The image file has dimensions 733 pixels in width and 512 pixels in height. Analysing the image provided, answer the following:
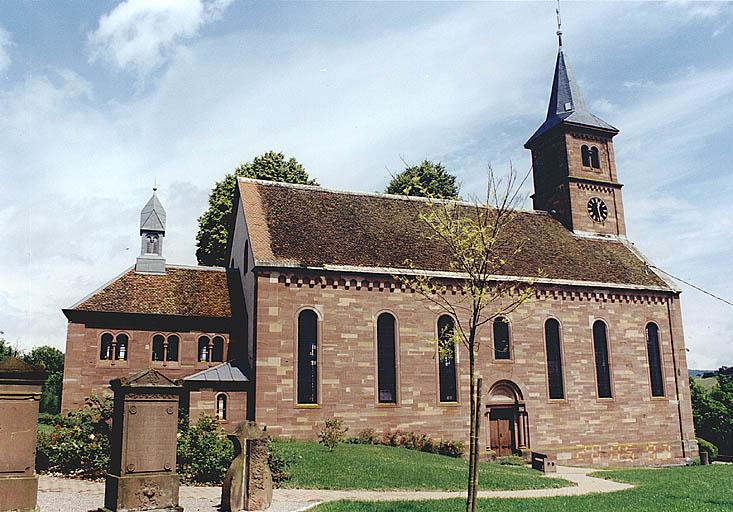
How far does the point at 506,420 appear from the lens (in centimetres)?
3067

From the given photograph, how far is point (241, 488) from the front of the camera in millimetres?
14008

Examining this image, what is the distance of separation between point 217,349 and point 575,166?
82.6ft

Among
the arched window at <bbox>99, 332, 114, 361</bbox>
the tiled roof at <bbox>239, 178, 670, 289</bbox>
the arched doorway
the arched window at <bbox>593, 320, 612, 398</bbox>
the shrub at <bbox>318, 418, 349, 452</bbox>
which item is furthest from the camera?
the arched window at <bbox>593, 320, 612, 398</bbox>

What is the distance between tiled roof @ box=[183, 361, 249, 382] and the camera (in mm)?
25750

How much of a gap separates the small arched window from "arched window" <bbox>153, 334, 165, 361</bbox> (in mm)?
4300

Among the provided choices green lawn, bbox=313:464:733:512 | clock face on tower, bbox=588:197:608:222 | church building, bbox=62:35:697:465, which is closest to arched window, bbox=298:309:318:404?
church building, bbox=62:35:697:465

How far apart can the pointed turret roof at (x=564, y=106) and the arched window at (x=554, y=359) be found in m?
14.7

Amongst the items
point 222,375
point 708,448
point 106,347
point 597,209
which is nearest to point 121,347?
point 106,347

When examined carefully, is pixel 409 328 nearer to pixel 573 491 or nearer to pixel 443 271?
pixel 443 271

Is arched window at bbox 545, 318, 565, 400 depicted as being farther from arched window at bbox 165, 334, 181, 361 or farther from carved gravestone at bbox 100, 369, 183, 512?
carved gravestone at bbox 100, 369, 183, 512

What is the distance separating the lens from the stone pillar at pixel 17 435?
1143cm

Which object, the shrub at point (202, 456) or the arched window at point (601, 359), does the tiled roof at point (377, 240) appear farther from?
the shrub at point (202, 456)

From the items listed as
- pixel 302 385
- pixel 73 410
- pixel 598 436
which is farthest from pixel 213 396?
pixel 598 436

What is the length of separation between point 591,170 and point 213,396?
92.1 ft
